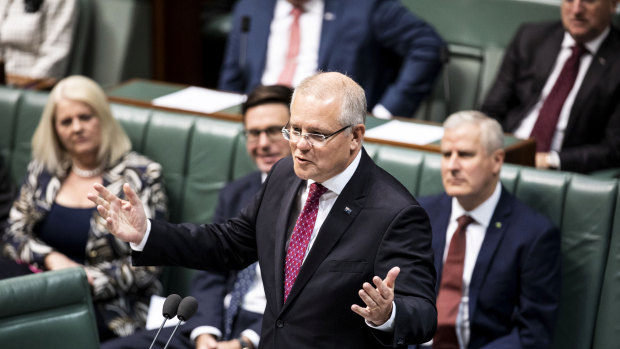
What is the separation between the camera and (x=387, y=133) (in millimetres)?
3031

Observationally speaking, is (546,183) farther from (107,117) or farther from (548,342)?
(107,117)

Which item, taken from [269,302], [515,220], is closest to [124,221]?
[269,302]

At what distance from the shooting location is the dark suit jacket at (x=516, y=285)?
8.07 ft

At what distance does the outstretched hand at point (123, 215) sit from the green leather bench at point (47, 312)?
1.15 feet

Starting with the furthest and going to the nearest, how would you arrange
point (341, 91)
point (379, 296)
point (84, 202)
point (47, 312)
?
point (84, 202) < point (47, 312) < point (341, 91) < point (379, 296)

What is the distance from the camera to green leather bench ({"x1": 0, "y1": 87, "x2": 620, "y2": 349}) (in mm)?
2598

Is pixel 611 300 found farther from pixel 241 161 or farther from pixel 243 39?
pixel 243 39

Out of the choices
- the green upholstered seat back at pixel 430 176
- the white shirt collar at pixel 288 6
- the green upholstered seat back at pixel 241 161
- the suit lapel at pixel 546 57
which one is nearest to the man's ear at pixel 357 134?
the green upholstered seat back at pixel 430 176

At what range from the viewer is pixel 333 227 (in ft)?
6.05

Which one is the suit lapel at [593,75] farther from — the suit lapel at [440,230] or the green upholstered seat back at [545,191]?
the suit lapel at [440,230]

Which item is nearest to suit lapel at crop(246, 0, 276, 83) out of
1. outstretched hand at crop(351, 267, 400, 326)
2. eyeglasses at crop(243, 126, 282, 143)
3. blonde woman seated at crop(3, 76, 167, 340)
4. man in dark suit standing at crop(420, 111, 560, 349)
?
blonde woman seated at crop(3, 76, 167, 340)

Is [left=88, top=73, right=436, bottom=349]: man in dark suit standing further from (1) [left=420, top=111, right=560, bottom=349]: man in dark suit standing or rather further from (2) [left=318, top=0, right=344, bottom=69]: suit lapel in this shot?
(2) [left=318, top=0, right=344, bottom=69]: suit lapel

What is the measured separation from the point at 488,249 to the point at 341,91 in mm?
912

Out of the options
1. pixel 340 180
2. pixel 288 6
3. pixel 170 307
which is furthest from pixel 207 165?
pixel 170 307
